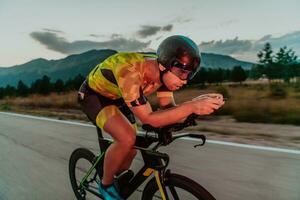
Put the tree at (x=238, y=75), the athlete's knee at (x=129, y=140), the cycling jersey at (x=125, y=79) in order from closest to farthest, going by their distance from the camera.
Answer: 1. the cycling jersey at (x=125, y=79)
2. the athlete's knee at (x=129, y=140)
3. the tree at (x=238, y=75)

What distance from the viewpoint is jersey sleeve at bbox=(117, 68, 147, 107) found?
2.83 metres

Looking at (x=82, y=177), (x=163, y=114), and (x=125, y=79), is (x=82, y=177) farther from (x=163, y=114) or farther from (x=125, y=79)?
(x=163, y=114)

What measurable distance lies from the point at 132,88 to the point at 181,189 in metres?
0.75

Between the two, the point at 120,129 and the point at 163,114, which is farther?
the point at 120,129

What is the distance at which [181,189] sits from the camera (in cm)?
282

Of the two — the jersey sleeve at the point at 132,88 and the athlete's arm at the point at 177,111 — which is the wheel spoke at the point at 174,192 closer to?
the athlete's arm at the point at 177,111

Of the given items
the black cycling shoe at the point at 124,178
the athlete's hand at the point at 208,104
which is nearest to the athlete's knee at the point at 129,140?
the black cycling shoe at the point at 124,178

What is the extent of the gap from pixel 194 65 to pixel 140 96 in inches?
16.5

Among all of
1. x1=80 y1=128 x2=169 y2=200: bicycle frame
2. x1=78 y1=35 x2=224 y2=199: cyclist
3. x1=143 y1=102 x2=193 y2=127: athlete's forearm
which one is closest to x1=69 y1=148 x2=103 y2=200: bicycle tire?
x1=80 y1=128 x2=169 y2=200: bicycle frame

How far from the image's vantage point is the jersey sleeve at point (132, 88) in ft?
Result: 9.29

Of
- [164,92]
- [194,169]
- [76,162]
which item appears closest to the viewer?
[164,92]

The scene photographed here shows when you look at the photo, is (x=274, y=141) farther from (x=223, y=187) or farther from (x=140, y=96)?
(x=140, y=96)

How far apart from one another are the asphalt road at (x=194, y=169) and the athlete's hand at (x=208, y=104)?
186 centimetres

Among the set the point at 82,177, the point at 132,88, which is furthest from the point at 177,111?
the point at 82,177
